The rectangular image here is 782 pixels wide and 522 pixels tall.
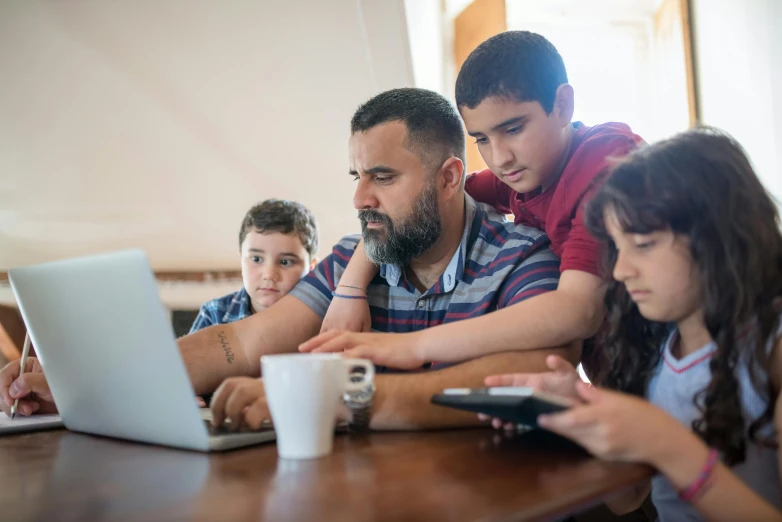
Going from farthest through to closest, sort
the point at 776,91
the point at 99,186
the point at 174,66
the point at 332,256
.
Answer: the point at 99,186 → the point at 174,66 → the point at 776,91 → the point at 332,256

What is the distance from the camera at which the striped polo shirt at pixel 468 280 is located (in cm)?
117

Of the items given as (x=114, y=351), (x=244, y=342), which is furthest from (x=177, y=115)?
(x=114, y=351)

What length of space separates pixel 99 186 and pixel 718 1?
7.62ft

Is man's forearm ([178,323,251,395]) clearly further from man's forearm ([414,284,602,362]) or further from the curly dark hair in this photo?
the curly dark hair

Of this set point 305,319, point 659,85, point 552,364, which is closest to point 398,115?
point 305,319

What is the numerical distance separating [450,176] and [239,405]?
2.47ft

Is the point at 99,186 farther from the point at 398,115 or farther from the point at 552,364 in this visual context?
the point at 552,364

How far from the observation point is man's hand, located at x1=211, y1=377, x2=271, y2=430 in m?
0.77

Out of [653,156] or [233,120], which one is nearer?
[653,156]

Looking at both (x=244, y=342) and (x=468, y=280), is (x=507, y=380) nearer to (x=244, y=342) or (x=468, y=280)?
(x=468, y=280)

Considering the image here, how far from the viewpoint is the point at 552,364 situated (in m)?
0.81

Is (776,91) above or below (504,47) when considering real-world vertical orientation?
below

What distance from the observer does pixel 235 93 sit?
247 cm

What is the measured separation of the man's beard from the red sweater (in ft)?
0.56
